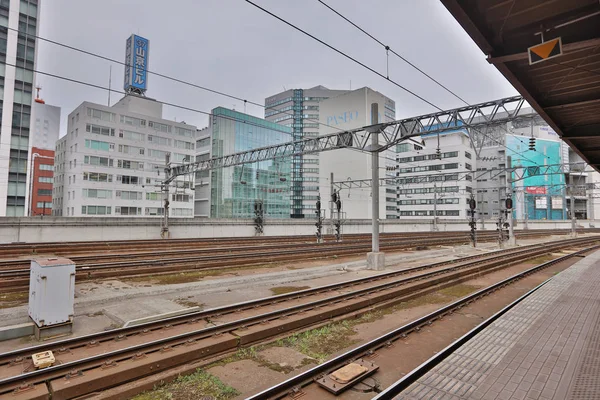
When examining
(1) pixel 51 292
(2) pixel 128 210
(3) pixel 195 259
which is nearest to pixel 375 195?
(3) pixel 195 259

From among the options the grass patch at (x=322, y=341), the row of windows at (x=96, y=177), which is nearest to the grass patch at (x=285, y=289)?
the grass patch at (x=322, y=341)

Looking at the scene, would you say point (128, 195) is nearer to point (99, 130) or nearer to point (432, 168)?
point (99, 130)

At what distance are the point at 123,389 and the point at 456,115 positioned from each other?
15934 millimetres

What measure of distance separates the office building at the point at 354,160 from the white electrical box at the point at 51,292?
247ft

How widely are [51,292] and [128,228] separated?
2067 cm

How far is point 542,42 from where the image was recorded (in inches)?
198

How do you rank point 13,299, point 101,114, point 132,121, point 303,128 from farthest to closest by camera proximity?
1. point 303,128
2. point 132,121
3. point 101,114
4. point 13,299

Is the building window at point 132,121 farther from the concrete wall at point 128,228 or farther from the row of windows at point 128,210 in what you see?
the concrete wall at point 128,228

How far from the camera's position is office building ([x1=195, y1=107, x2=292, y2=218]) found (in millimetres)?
71875

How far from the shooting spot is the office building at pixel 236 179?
71.9 metres

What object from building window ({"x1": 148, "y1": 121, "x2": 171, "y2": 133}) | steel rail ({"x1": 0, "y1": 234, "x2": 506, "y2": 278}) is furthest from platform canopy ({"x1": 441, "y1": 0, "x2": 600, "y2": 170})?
building window ({"x1": 148, "y1": 121, "x2": 171, "y2": 133})

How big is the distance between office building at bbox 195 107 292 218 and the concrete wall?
113 feet

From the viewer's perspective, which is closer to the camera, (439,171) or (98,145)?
(98,145)

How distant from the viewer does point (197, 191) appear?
79.8 metres
